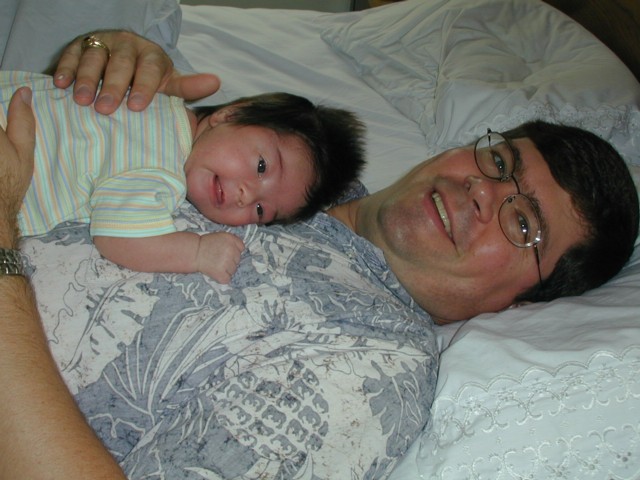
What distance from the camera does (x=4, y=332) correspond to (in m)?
0.95

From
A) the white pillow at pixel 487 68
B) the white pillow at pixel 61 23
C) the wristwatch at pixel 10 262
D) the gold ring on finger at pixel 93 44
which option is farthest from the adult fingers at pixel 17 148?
the white pillow at pixel 487 68

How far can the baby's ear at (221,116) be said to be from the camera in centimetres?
153

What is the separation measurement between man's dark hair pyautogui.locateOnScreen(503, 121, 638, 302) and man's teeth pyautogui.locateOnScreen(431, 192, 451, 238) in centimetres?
32

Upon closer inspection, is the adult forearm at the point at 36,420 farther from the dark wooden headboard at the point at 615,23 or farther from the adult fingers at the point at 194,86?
the dark wooden headboard at the point at 615,23

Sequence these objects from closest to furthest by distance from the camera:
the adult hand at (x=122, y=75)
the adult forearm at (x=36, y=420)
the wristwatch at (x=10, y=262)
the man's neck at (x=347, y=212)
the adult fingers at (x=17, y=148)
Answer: the adult forearm at (x=36, y=420) < the wristwatch at (x=10, y=262) < the adult fingers at (x=17, y=148) < the adult hand at (x=122, y=75) < the man's neck at (x=347, y=212)

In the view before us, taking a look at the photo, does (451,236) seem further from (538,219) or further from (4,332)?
(4,332)

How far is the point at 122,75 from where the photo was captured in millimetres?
1461

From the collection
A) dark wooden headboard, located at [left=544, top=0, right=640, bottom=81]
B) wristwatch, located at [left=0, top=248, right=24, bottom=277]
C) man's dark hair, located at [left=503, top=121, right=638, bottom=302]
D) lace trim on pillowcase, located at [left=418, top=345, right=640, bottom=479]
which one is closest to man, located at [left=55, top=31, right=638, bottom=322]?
man's dark hair, located at [left=503, top=121, right=638, bottom=302]

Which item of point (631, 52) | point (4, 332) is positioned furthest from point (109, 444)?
point (631, 52)

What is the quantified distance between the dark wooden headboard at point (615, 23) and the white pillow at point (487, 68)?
0.14 metres

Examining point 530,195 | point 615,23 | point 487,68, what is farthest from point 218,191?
point 615,23

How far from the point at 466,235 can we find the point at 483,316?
222 mm

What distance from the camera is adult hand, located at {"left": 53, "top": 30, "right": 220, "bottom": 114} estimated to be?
54.2 inches

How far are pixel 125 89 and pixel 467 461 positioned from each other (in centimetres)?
118
